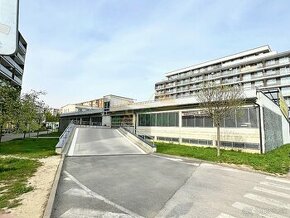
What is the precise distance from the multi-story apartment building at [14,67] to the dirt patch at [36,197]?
3256 centimetres

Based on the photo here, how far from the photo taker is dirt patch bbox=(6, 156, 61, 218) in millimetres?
5090

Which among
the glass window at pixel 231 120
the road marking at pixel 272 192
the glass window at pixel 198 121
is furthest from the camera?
the glass window at pixel 198 121

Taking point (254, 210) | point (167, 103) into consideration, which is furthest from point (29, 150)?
point (254, 210)

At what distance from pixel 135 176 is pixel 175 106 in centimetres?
1627

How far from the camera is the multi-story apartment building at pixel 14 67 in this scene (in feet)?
119

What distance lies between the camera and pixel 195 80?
65.9m

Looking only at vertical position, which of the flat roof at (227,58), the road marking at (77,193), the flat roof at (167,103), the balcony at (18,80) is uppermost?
the flat roof at (227,58)

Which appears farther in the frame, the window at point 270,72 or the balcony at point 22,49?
the window at point 270,72

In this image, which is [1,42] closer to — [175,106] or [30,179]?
[30,179]

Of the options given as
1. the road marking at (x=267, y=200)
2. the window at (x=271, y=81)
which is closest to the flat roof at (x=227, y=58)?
the window at (x=271, y=81)

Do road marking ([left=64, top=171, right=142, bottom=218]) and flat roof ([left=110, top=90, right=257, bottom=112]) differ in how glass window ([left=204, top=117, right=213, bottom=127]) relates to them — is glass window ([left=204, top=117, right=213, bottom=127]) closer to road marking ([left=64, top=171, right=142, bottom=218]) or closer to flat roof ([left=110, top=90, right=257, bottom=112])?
flat roof ([left=110, top=90, right=257, bottom=112])

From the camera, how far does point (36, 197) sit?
620 cm

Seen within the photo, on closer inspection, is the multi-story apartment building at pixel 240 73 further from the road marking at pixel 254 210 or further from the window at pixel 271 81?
the road marking at pixel 254 210

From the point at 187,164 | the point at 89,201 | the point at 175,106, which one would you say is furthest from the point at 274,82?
the point at 89,201
